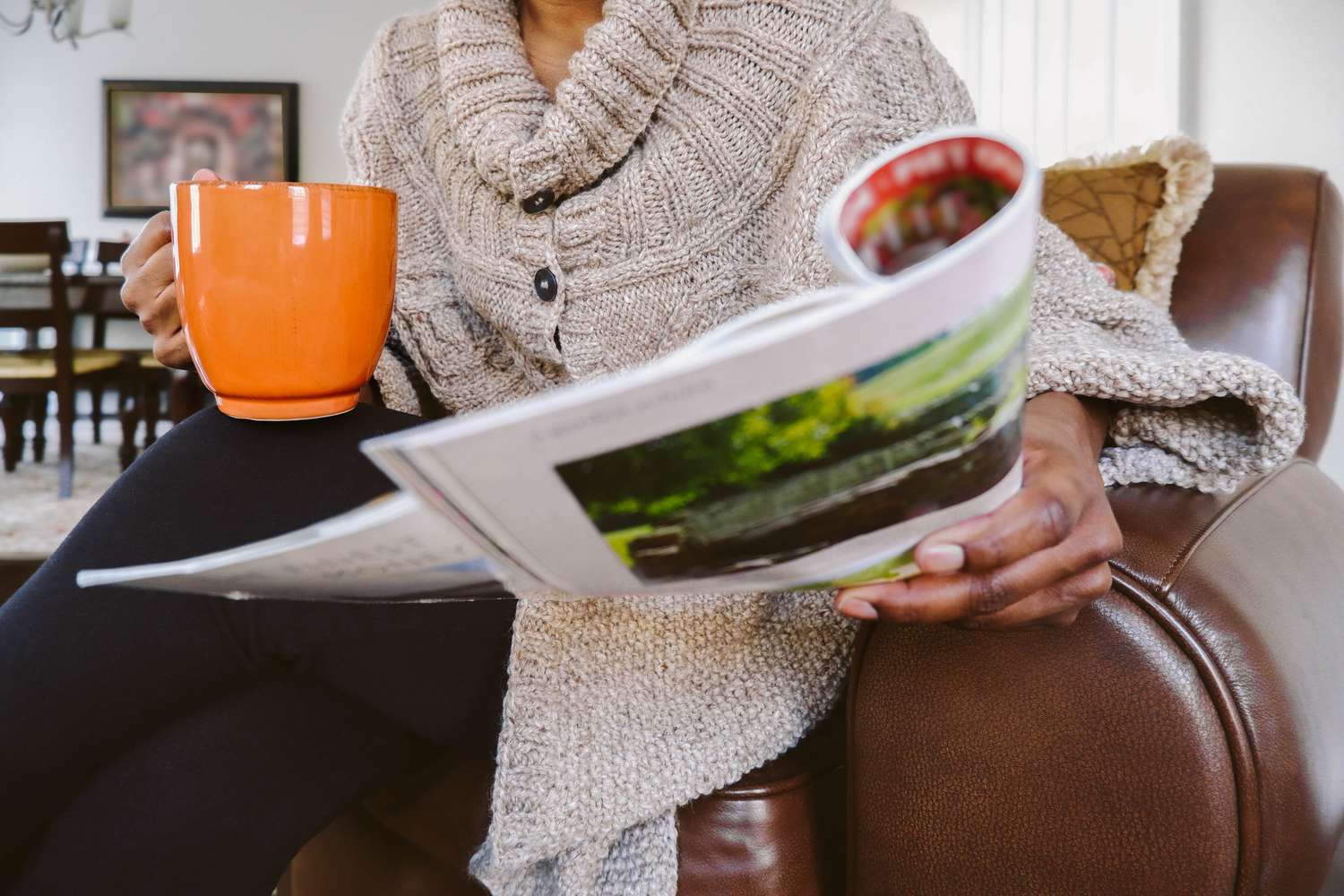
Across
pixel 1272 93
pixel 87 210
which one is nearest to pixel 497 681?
pixel 1272 93

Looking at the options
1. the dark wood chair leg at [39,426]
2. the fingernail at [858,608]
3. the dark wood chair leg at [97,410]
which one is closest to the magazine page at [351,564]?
the fingernail at [858,608]

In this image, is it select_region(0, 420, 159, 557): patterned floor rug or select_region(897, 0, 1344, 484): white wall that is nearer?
select_region(897, 0, 1344, 484): white wall

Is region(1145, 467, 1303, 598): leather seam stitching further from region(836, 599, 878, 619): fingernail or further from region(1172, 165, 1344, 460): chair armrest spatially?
region(1172, 165, 1344, 460): chair armrest

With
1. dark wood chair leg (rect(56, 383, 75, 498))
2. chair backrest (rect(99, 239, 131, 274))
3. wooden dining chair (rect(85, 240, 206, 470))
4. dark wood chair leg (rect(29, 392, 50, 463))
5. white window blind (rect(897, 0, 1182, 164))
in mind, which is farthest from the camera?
chair backrest (rect(99, 239, 131, 274))

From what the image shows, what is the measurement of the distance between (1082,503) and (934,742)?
6.0 inches

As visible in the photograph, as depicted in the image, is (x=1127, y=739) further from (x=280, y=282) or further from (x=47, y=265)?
(x=47, y=265)

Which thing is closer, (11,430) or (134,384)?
(11,430)

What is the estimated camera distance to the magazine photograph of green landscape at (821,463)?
274mm

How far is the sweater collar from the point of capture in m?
0.63

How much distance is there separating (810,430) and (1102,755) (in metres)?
0.25

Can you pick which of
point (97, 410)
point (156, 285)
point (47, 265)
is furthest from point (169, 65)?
point (156, 285)

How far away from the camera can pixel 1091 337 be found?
0.53 metres

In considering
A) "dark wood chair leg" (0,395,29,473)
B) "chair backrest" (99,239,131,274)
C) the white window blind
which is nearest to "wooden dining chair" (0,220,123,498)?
"dark wood chair leg" (0,395,29,473)

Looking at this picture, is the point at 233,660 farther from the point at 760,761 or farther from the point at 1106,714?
the point at 1106,714
